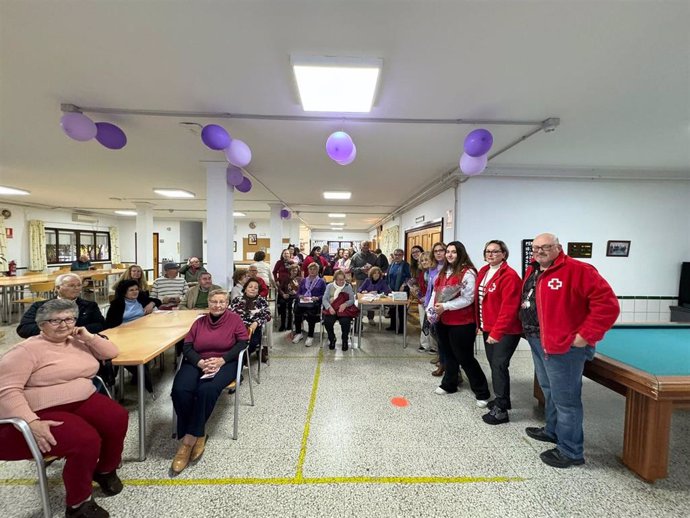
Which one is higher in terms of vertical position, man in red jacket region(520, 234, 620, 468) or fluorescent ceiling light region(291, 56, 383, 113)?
fluorescent ceiling light region(291, 56, 383, 113)

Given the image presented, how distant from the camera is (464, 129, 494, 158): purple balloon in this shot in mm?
2686

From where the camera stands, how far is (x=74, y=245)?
34.0 feet

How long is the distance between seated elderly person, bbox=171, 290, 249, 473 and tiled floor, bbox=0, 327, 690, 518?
19 cm

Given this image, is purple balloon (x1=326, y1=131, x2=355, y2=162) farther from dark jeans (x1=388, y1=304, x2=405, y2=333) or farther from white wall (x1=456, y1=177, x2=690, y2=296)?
dark jeans (x1=388, y1=304, x2=405, y2=333)

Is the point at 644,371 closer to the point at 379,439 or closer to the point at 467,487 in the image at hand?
the point at 467,487

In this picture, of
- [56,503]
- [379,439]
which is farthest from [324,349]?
[56,503]

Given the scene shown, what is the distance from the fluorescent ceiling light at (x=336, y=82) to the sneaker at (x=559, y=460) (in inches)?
117

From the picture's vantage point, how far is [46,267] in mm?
9086

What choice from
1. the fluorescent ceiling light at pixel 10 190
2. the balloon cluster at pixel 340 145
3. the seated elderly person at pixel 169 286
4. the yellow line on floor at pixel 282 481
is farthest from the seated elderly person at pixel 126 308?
the fluorescent ceiling light at pixel 10 190

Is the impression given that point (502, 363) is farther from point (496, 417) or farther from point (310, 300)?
point (310, 300)

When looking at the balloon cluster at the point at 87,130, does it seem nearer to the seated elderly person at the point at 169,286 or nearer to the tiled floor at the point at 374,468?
the seated elderly person at the point at 169,286

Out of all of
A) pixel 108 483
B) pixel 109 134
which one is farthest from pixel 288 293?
pixel 108 483

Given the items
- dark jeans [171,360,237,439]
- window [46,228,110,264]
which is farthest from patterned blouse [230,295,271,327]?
window [46,228,110,264]

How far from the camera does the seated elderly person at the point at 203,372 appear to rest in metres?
2.03
